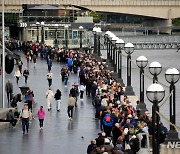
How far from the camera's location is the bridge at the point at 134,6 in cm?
12500

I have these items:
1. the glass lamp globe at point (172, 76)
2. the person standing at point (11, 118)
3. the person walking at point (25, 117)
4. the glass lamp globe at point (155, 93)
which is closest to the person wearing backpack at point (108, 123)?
the person walking at point (25, 117)

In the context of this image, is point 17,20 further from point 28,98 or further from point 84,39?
point 28,98

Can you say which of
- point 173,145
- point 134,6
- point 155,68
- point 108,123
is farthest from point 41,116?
point 134,6

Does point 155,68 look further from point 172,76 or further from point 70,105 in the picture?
point 70,105

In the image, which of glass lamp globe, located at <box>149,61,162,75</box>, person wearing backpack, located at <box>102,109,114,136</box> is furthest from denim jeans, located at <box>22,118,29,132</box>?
glass lamp globe, located at <box>149,61,162,75</box>

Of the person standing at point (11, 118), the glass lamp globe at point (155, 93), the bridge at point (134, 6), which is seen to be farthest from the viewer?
the bridge at point (134, 6)

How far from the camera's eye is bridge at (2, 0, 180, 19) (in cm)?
12500

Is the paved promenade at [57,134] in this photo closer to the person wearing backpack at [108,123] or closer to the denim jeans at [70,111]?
the denim jeans at [70,111]

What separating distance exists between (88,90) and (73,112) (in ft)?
19.3

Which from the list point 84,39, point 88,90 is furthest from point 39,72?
point 84,39

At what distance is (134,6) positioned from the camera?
413 ft

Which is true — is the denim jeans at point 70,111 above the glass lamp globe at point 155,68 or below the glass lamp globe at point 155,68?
below

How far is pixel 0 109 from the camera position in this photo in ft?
114

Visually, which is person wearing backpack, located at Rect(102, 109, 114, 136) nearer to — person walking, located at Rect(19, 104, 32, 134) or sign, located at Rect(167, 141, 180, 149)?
person walking, located at Rect(19, 104, 32, 134)
